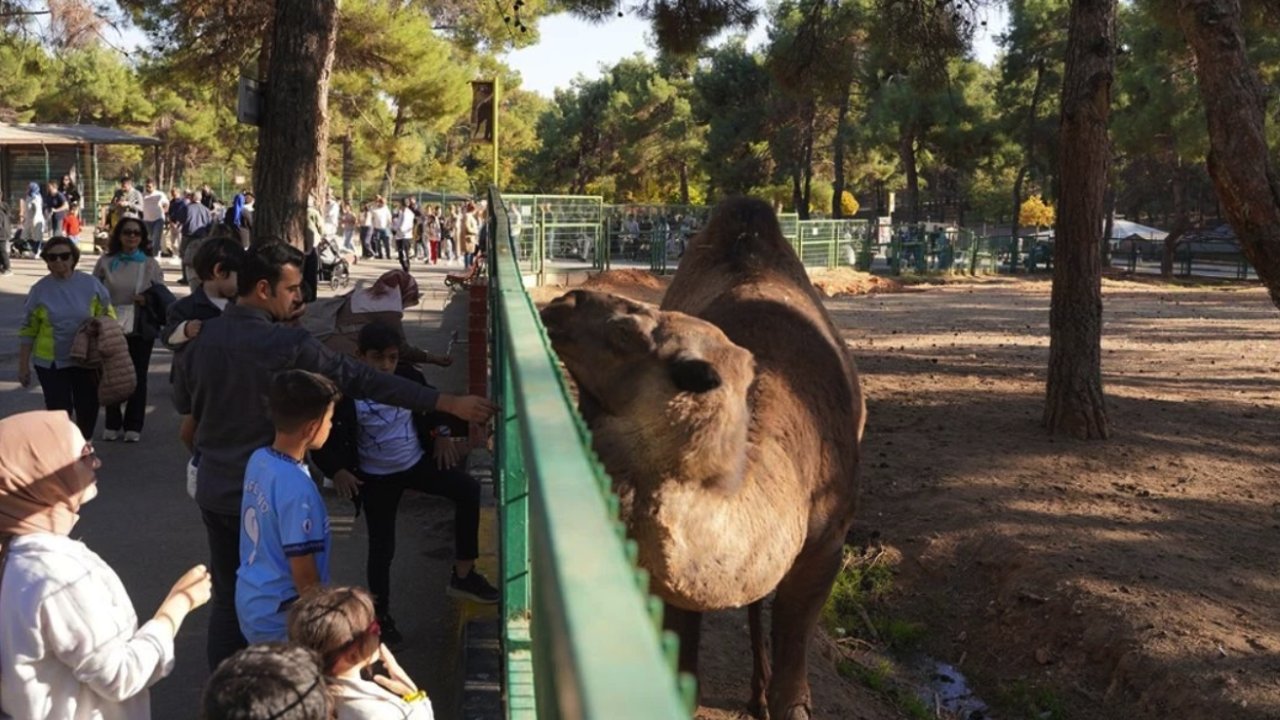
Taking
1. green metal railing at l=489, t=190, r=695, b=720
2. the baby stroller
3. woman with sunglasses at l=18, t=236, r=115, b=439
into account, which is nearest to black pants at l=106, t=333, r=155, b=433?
woman with sunglasses at l=18, t=236, r=115, b=439

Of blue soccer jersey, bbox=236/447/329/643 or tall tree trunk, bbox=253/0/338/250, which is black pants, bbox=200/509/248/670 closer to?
blue soccer jersey, bbox=236/447/329/643

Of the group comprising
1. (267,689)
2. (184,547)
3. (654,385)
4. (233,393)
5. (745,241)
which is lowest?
(184,547)

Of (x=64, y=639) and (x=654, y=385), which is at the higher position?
(x=654, y=385)

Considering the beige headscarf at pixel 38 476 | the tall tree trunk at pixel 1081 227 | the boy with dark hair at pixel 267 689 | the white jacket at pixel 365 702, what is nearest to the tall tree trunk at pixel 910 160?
the tall tree trunk at pixel 1081 227

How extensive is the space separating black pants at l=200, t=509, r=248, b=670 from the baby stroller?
1832 cm

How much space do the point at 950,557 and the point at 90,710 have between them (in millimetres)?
6431

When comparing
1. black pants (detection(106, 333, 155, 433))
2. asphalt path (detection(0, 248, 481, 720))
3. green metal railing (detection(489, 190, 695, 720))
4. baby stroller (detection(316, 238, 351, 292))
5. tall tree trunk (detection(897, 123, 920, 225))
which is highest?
tall tree trunk (detection(897, 123, 920, 225))

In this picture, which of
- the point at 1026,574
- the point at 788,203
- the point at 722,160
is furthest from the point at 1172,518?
the point at 788,203

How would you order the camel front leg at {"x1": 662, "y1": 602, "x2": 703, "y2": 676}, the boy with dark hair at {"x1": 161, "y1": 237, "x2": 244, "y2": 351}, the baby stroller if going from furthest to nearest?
the baby stroller → the boy with dark hair at {"x1": 161, "y1": 237, "x2": 244, "y2": 351} → the camel front leg at {"x1": 662, "y1": 602, "x2": 703, "y2": 676}

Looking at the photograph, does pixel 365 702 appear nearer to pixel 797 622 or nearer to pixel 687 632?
pixel 687 632

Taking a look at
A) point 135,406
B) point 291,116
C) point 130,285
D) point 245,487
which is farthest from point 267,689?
point 291,116

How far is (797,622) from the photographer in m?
5.49

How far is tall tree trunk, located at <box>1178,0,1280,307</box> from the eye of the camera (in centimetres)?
733

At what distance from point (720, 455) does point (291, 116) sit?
6997mm
